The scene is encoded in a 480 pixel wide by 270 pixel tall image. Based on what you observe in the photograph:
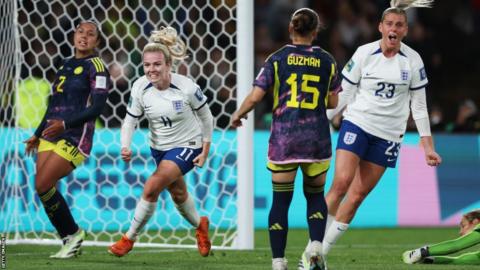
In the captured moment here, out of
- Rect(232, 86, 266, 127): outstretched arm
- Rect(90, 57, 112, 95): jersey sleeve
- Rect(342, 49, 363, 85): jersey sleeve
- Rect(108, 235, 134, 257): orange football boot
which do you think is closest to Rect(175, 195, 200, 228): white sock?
→ Rect(108, 235, 134, 257): orange football boot

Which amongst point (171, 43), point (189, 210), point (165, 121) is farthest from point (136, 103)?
point (189, 210)

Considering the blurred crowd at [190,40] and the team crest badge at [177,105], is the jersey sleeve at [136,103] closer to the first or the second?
the team crest badge at [177,105]

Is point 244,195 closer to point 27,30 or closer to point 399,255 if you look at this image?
point 399,255

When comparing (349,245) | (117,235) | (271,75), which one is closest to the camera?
(271,75)

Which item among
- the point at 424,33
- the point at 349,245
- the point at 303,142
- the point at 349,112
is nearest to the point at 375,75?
the point at 349,112

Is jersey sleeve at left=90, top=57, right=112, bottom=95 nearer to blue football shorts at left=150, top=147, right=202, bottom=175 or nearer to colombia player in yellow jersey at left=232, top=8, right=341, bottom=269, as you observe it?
blue football shorts at left=150, top=147, right=202, bottom=175

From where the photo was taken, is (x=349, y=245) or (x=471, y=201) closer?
(x=349, y=245)

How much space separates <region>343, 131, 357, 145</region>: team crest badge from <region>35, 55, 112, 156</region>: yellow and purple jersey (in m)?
2.05

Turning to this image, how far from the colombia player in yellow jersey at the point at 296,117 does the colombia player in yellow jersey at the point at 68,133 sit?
218 cm

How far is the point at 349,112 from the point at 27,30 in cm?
517

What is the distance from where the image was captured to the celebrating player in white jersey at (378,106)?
853 cm

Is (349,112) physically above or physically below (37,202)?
above

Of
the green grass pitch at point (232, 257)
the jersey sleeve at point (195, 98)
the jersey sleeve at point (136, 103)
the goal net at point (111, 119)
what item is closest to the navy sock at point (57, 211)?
the green grass pitch at point (232, 257)

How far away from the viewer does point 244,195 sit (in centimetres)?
1059
